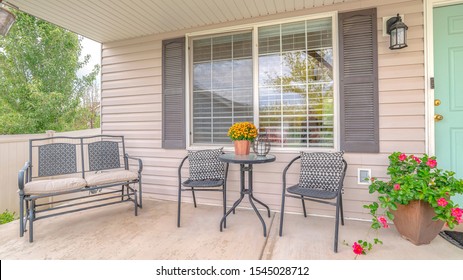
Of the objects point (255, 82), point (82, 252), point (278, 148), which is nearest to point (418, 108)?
point (278, 148)

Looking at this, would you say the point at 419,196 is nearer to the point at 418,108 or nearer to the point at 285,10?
the point at 418,108

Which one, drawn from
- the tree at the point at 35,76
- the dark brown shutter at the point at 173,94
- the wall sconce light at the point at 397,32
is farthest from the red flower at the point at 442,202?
the tree at the point at 35,76

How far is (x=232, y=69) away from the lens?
3145mm

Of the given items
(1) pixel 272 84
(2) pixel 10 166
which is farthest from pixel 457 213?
(2) pixel 10 166

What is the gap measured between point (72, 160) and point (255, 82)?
2460mm

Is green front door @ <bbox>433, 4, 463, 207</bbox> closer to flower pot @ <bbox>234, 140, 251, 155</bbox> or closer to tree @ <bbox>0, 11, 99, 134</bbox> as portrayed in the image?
flower pot @ <bbox>234, 140, 251, 155</bbox>

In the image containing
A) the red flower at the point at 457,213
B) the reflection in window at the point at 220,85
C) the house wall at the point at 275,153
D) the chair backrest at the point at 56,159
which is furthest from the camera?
the reflection in window at the point at 220,85

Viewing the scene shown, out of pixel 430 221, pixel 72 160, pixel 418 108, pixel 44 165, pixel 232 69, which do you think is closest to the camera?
pixel 430 221

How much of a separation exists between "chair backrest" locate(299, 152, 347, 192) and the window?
328 mm

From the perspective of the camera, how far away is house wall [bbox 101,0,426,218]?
2402 mm

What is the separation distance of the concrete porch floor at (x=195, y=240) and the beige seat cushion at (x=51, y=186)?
1.40ft

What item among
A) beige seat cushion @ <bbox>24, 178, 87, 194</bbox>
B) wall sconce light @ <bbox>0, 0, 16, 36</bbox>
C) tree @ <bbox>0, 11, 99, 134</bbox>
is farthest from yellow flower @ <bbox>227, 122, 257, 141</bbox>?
tree @ <bbox>0, 11, 99, 134</bbox>

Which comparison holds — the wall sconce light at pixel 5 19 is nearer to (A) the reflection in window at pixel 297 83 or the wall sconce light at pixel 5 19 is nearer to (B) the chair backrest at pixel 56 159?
(B) the chair backrest at pixel 56 159

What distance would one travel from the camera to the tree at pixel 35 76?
6.32 meters
